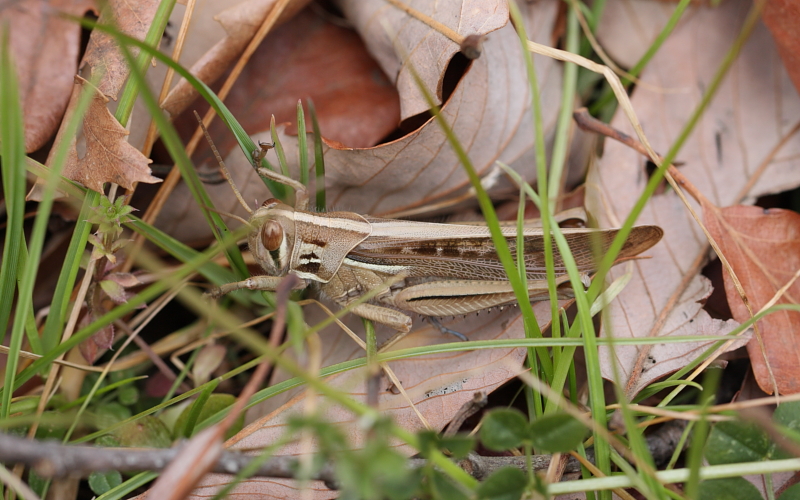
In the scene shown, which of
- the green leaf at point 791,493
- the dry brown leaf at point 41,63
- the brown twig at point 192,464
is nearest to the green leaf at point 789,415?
the green leaf at point 791,493

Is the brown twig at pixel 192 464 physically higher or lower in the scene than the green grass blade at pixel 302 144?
lower

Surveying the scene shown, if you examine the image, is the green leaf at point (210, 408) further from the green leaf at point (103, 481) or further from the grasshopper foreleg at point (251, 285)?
the grasshopper foreleg at point (251, 285)

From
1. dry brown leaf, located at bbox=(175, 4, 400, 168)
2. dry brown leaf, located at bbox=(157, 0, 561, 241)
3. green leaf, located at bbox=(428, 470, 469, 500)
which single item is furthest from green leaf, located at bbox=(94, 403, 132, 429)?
green leaf, located at bbox=(428, 470, 469, 500)

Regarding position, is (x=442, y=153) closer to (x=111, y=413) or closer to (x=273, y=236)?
(x=273, y=236)

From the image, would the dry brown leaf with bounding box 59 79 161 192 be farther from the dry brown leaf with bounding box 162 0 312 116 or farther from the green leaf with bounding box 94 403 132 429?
the green leaf with bounding box 94 403 132 429

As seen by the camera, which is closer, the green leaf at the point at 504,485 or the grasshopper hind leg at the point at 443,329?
the green leaf at the point at 504,485

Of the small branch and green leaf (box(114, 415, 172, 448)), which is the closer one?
the small branch
